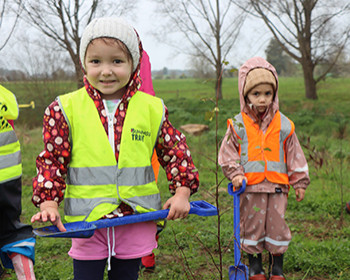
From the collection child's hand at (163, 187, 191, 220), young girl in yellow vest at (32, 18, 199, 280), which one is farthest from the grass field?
young girl in yellow vest at (32, 18, 199, 280)

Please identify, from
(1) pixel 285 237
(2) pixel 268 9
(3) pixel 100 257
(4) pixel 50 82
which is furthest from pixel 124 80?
(2) pixel 268 9

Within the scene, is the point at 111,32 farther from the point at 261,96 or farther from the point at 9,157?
the point at 261,96

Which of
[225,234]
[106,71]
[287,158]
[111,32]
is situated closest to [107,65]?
[106,71]

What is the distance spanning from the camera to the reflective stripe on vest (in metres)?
2.54

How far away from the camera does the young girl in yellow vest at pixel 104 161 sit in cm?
184

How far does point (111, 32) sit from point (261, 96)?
1701mm

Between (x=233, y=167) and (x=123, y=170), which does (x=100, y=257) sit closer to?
(x=123, y=170)

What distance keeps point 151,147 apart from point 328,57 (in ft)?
54.3

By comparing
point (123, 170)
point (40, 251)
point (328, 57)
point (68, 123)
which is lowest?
point (40, 251)

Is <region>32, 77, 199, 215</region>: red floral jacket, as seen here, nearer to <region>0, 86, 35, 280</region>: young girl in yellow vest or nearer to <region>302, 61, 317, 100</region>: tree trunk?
<region>0, 86, 35, 280</region>: young girl in yellow vest

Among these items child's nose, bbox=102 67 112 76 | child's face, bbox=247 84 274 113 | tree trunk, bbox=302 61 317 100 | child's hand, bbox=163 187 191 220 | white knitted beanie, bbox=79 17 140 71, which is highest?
tree trunk, bbox=302 61 317 100

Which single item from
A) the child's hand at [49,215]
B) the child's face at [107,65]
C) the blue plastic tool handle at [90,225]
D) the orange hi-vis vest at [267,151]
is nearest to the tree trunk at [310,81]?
the orange hi-vis vest at [267,151]

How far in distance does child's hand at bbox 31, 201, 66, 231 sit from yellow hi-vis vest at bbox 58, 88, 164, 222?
128 millimetres

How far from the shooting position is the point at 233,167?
3.14 meters
